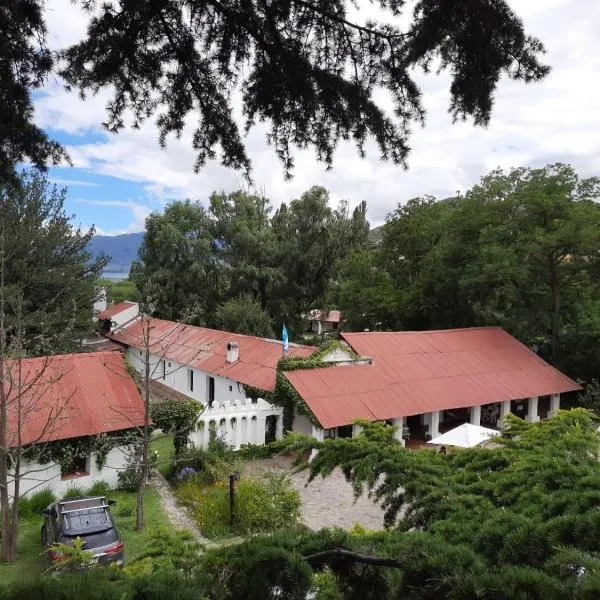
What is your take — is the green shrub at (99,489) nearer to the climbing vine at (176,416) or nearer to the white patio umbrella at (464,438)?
the climbing vine at (176,416)

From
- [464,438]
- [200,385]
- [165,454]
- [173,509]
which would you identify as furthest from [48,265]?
[464,438]

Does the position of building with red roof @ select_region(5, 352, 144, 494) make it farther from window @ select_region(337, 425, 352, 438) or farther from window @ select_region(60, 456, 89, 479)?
window @ select_region(337, 425, 352, 438)

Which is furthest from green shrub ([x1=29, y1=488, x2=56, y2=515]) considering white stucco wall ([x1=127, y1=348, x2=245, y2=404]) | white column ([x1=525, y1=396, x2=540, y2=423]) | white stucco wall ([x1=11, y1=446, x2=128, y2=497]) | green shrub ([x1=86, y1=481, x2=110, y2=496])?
white column ([x1=525, y1=396, x2=540, y2=423])

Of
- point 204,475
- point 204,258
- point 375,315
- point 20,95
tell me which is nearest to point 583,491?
point 20,95

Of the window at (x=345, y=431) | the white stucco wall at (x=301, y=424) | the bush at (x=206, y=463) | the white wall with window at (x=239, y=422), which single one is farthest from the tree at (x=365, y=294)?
the bush at (x=206, y=463)

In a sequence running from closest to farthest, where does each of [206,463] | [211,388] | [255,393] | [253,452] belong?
[206,463], [253,452], [255,393], [211,388]

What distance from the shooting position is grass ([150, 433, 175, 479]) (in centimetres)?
1497

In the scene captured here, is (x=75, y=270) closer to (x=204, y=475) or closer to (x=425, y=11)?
(x=204, y=475)

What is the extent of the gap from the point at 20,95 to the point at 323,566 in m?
4.34

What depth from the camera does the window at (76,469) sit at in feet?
43.6

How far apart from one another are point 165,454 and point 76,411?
3.80 meters

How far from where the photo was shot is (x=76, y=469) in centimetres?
1377

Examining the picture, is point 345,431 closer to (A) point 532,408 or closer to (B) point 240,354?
(B) point 240,354

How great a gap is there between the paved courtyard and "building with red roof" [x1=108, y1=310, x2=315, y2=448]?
52.8 inches
